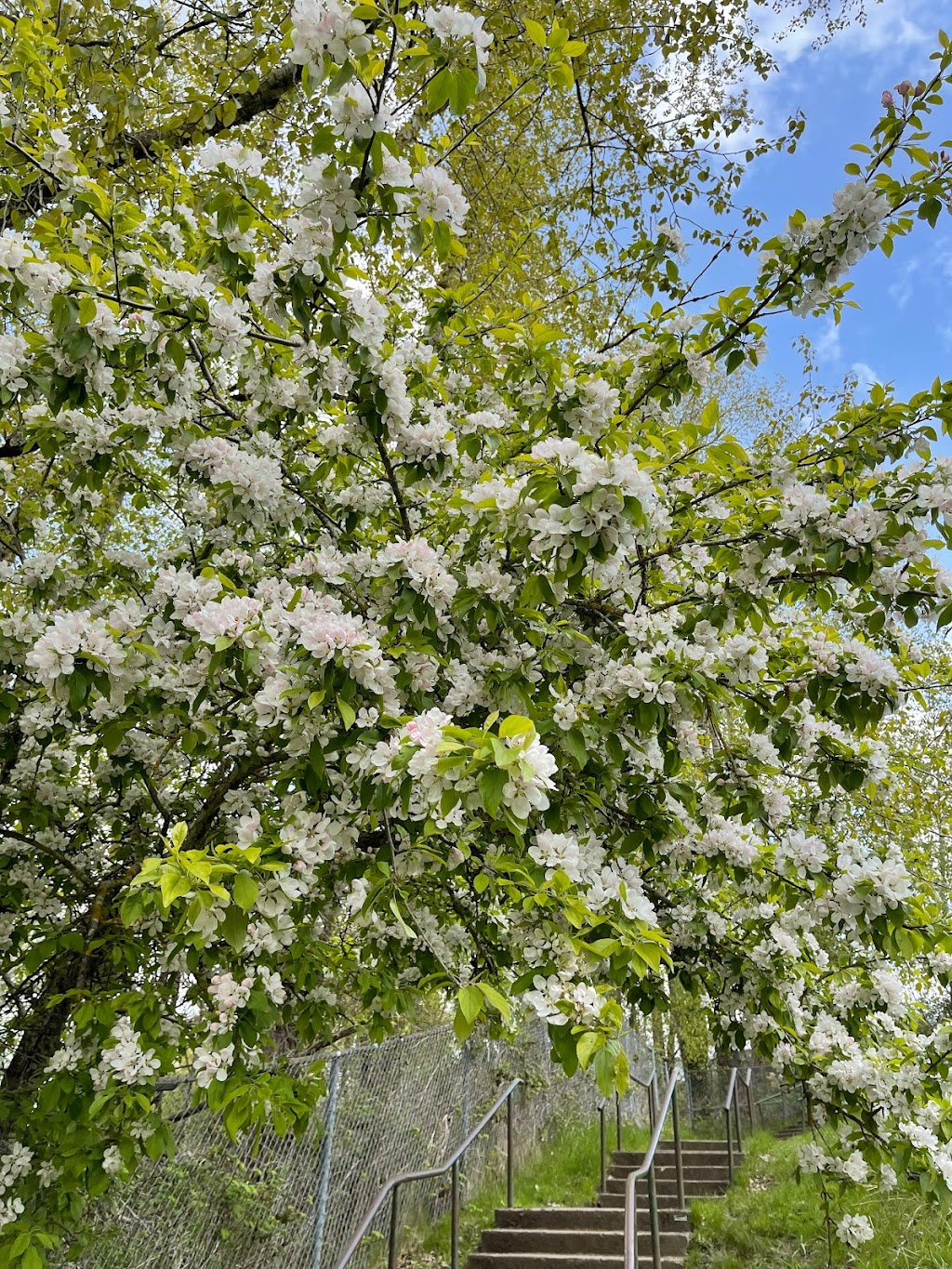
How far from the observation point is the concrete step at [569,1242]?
5.58 metres

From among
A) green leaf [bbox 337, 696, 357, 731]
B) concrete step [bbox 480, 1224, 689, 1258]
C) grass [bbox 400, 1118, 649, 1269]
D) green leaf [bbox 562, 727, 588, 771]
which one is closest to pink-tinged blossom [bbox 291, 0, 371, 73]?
green leaf [bbox 337, 696, 357, 731]

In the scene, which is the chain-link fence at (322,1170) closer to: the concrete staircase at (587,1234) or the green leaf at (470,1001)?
the concrete staircase at (587,1234)

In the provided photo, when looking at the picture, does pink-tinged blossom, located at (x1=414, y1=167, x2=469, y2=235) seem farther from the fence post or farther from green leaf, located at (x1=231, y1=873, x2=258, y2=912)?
the fence post

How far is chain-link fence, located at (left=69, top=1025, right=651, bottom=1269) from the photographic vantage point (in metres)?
4.19

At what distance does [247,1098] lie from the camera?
224 centimetres

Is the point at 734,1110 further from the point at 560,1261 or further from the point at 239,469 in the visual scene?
the point at 239,469

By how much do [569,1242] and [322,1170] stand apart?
5.68 feet

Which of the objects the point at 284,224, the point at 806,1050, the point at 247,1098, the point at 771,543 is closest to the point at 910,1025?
the point at 806,1050

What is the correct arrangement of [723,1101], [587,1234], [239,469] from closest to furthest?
1. [239,469]
2. [587,1234]
3. [723,1101]

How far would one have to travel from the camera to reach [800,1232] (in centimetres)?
546

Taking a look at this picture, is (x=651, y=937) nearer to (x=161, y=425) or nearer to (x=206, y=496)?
(x=161, y=425)

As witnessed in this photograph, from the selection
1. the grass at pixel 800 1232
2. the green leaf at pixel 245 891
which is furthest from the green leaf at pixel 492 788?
the grass at pixel 800 1232

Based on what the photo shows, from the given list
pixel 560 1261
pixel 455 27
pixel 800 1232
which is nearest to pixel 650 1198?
pixel 560 1261

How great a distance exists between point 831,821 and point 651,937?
6.64ft
